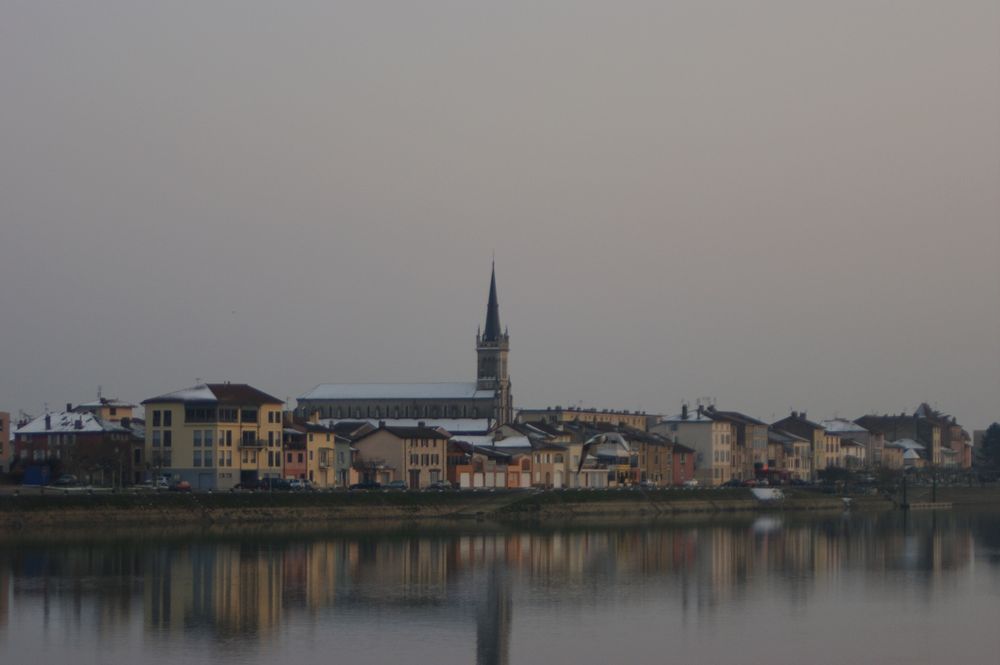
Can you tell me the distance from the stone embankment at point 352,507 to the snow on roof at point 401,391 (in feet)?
163

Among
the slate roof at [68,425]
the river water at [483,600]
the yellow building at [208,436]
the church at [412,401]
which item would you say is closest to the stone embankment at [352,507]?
the river water at [483,600]

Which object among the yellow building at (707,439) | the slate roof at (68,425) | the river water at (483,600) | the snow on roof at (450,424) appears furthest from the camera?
the yellow building at (707,439)

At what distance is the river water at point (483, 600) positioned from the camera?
36.3 m

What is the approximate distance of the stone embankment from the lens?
227 ft

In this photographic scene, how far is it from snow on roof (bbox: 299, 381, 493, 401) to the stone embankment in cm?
4973

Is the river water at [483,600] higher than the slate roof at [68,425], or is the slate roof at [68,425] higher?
the slate roof at [68,425]

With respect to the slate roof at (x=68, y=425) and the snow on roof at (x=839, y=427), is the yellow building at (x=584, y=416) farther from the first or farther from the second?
the slate roof at (x=68, y=425)

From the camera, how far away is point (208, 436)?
284 feet

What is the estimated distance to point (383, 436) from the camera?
99.6 m

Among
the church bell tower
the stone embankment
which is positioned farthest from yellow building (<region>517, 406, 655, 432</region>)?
the stone embankment

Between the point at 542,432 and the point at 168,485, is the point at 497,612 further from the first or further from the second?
the point at 542,432

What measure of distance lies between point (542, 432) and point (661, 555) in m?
51.6

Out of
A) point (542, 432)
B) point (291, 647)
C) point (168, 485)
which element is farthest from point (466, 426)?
point (291, 647)

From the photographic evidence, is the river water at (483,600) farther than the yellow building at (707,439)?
No
